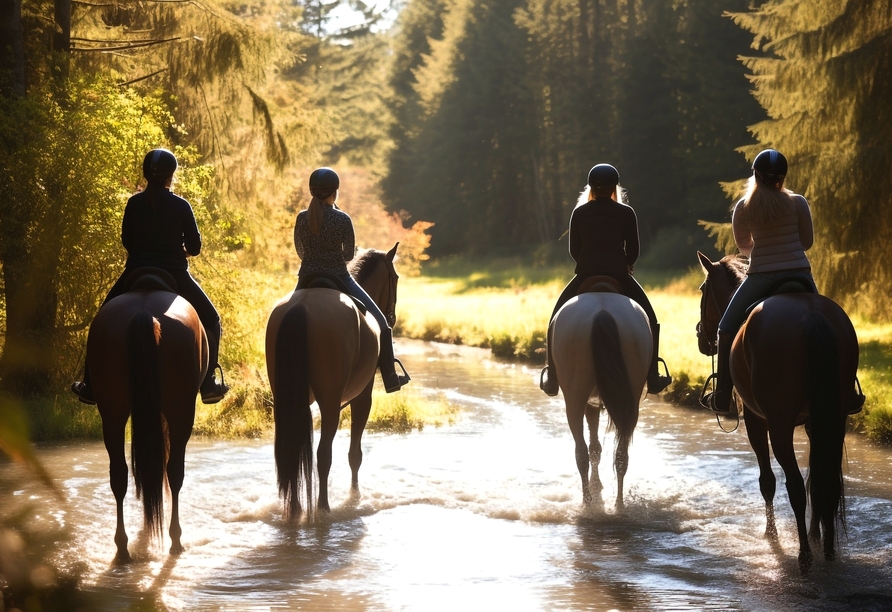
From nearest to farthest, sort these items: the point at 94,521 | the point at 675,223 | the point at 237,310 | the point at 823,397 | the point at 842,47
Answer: the point at 823,397, the point at 94,521, the point at 237,310, the point at 842,47, the point at 675,223

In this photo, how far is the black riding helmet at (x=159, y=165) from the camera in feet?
22.9

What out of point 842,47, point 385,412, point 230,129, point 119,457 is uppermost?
point 842,47

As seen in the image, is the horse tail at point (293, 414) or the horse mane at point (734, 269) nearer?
the horse tail at point (293, 414)

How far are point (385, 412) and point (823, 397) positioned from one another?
8407 mm

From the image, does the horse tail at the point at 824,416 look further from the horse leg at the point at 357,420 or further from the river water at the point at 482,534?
the horse leg at the point at 357,420

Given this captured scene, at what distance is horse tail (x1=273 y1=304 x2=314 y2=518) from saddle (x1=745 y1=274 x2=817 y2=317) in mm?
3212

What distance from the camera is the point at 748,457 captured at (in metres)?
10.6

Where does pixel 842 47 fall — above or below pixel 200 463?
above

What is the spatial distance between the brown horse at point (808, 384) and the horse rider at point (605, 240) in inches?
75.2

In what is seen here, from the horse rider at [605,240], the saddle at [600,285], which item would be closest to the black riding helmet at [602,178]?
the horse rider at [605,240]

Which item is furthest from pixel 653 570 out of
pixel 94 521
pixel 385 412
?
pixel 385 412

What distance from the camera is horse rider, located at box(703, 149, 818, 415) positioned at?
260 inches

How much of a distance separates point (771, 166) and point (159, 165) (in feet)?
13.9

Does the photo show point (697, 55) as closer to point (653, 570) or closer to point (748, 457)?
point (748, 457)
